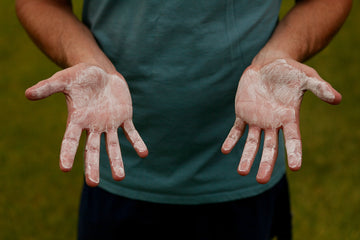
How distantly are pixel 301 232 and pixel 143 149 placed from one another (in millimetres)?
2289

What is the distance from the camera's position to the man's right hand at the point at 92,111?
52.6 inches

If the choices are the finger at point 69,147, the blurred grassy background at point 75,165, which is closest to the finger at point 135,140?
the finger at point 69,147

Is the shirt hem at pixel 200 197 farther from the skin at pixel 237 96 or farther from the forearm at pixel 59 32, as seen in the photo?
the forearm at pixel 59 32

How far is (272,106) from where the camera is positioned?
144 cm

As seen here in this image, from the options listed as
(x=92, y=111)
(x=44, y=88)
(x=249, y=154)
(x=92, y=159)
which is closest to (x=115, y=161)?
(x=92, y=159)

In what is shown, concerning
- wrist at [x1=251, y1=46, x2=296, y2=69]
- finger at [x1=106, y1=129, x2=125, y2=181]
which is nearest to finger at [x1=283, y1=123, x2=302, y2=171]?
wrist at [x1=251, y1=46, x2=296, y2=69]

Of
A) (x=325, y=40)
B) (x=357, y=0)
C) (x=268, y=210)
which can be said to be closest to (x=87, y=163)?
(x=268, y=210)

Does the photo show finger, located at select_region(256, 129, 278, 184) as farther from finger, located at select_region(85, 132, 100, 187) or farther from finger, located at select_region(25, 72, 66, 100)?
finger, located at select_region(25, 72, 66, 100)

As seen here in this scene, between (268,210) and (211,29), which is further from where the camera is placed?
(268,210)

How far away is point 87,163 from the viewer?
1349mm

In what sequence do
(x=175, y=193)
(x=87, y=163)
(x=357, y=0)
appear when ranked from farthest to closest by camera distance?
(x=357, y=0) → (x=175, y=193) → (x=87, y=163)

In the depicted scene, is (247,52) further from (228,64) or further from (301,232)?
(301,232)

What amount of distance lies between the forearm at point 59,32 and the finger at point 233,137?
450 mm

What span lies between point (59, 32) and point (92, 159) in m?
0.59
